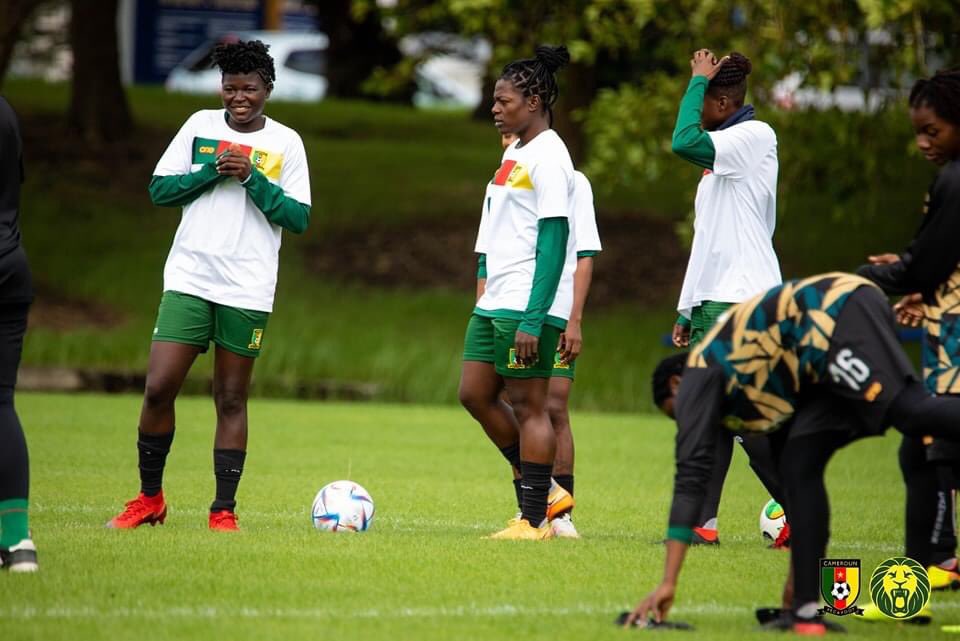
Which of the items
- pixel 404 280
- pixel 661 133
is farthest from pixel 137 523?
pixel 404 280

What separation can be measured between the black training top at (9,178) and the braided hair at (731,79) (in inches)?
143

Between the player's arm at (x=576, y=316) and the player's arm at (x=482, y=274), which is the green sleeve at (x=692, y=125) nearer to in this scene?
the player's arm at (x=576, y=316)

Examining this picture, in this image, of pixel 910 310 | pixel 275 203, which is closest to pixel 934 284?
pixel 910 310

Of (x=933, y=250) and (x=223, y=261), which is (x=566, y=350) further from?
(x=933, y=250)

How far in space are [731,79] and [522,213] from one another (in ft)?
4.37

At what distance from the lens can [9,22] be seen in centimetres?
2041

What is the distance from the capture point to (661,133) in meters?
18.3

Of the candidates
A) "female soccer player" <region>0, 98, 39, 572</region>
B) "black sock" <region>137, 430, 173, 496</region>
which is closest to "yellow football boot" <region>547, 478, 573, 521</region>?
"black sock" <region>137, 430, 173, 496</region>

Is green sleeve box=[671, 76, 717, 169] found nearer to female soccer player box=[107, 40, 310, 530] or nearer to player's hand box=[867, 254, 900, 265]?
player's hand box=[867, 254, 900, 265]

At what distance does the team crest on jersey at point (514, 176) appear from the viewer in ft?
27.7

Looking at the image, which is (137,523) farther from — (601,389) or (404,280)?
(404,280)

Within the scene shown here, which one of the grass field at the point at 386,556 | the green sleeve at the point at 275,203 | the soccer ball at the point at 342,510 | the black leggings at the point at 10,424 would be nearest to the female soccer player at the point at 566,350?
the grass field at the point at 386,556

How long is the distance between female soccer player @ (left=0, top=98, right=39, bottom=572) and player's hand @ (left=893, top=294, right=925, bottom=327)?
3.91 m

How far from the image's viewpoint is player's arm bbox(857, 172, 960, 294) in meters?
6.51
